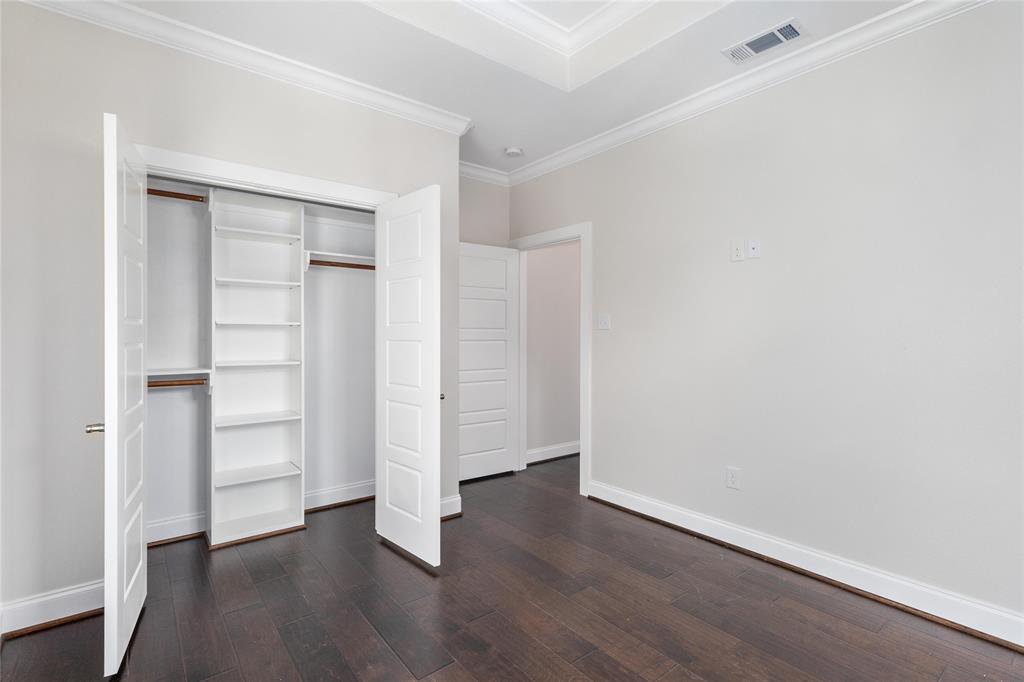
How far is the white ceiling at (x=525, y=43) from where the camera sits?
2.51m

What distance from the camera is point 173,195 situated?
312cm

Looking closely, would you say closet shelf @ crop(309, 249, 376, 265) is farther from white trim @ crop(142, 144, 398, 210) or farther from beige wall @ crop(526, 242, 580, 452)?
beige wall @ crop(526, 242, 580, 452)

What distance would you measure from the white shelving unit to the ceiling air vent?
290cm

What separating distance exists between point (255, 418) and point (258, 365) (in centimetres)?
36

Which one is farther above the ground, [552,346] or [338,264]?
[338,264]

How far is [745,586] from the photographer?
2697mm

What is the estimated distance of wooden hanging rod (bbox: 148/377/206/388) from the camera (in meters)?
3.05

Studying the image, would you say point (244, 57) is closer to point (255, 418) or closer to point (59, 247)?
point (59, 247)

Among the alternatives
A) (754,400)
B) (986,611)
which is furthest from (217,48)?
(986,611)

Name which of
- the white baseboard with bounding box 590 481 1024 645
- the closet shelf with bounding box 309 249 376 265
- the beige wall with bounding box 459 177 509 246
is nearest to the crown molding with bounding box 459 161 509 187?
the beige wall with bounding box 459 177 509 246

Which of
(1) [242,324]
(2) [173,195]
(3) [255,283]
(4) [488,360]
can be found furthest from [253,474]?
(4) [488,360]

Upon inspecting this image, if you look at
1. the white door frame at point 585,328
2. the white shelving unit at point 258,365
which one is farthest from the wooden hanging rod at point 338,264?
the white door frame at point 585,328

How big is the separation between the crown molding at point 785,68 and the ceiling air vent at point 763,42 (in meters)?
0.16

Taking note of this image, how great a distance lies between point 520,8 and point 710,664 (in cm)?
342
